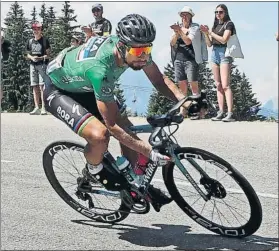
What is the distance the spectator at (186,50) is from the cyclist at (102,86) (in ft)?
15.4

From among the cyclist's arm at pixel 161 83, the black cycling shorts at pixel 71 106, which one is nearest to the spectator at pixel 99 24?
the black cycling shorts at pixel 71 106

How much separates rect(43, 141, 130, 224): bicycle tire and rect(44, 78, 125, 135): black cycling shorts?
19.6 inches

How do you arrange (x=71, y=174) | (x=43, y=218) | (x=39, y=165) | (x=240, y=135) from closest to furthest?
(x=43, y=218) < (x=71, y=174) < (x=39, y=165) < (x=240, y=135)

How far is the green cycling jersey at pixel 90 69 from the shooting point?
4.29m

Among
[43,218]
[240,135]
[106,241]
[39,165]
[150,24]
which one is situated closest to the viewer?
[150,24]

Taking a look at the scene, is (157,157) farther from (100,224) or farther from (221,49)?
(221,49)

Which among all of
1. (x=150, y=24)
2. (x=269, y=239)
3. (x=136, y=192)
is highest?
(x=150, y=24)

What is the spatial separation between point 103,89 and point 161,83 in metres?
0.82

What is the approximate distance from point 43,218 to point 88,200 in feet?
1.50

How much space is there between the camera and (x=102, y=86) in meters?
4.26

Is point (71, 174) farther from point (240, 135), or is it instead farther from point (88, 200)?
point (240, 135)

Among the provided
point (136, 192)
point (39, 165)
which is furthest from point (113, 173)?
point (39, 165)

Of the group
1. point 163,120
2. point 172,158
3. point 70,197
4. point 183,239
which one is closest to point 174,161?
point 172,158

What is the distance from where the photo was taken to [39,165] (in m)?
7.51
